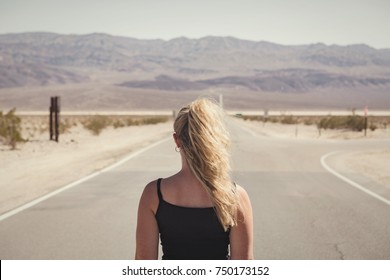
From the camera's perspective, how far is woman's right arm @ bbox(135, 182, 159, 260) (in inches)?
100

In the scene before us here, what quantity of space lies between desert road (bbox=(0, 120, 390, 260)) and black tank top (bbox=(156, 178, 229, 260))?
3.21 metres

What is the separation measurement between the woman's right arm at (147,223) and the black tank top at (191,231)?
0.08ft

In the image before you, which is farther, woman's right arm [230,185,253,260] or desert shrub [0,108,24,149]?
desert shrub [0,108,24,149]

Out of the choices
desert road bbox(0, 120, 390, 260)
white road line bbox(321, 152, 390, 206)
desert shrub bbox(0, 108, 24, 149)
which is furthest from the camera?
desert shrub bbox(0, 108, 24, 149)

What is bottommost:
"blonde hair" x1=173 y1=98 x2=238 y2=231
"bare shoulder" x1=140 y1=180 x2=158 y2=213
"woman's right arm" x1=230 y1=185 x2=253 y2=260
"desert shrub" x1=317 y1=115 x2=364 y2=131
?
"desert shrub" x1=317 y1=115 x2=364 y2=131

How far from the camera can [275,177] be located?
12.8 m

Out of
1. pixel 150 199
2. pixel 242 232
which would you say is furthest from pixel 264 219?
pixel 150 199

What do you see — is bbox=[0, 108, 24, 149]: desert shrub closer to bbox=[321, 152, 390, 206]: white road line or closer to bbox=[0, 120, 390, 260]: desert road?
bbox=[0, 120, 390, 260]: desert road

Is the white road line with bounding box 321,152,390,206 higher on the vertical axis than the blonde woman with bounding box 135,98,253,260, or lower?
lower

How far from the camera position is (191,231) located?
2500mm

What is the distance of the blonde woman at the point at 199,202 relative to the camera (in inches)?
97.6

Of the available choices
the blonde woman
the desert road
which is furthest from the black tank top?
the desert road

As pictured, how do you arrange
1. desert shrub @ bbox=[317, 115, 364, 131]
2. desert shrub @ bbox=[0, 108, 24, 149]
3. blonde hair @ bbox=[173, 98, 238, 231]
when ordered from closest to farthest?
blonde hair @ bbox=[173, 98, 238, 231], desert shrub @ bbox=[0, 108, 24, 149], desert shrub @ bbox=[317, 115, 364, 131]

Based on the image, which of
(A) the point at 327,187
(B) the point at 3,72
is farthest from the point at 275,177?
(B) the point at 3,72
